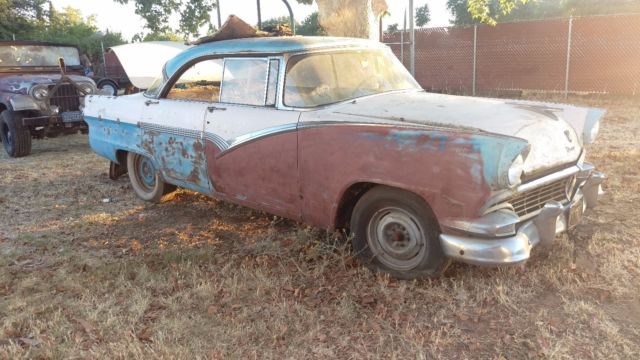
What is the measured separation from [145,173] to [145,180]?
0.08m

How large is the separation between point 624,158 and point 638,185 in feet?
4.37

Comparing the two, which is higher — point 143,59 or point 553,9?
point 553,9

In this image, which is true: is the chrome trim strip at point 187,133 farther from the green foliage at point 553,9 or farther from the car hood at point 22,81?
the green foliage at point 553,9

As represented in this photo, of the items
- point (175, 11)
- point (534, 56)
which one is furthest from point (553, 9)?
point (175, 11)

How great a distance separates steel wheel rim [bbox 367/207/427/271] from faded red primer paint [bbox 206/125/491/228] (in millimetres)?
277

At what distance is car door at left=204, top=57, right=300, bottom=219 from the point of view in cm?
379

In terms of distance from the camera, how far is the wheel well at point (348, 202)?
139 inches

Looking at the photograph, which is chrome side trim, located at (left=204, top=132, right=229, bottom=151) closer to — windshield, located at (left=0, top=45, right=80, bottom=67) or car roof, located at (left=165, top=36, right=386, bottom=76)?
car roof, located at (left=165, top=36, right=386, bottom=76)

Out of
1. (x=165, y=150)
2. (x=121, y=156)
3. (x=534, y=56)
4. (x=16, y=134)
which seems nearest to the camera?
(x=165, y=150)

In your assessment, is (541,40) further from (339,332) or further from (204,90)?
(339,332)

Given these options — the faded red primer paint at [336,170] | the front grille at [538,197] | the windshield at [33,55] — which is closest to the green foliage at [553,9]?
the windshield at [33,55]

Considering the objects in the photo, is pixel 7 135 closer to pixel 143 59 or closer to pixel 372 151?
pixel 143 59

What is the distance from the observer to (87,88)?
934 cm

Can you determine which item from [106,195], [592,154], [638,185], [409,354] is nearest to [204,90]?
[106,195]
